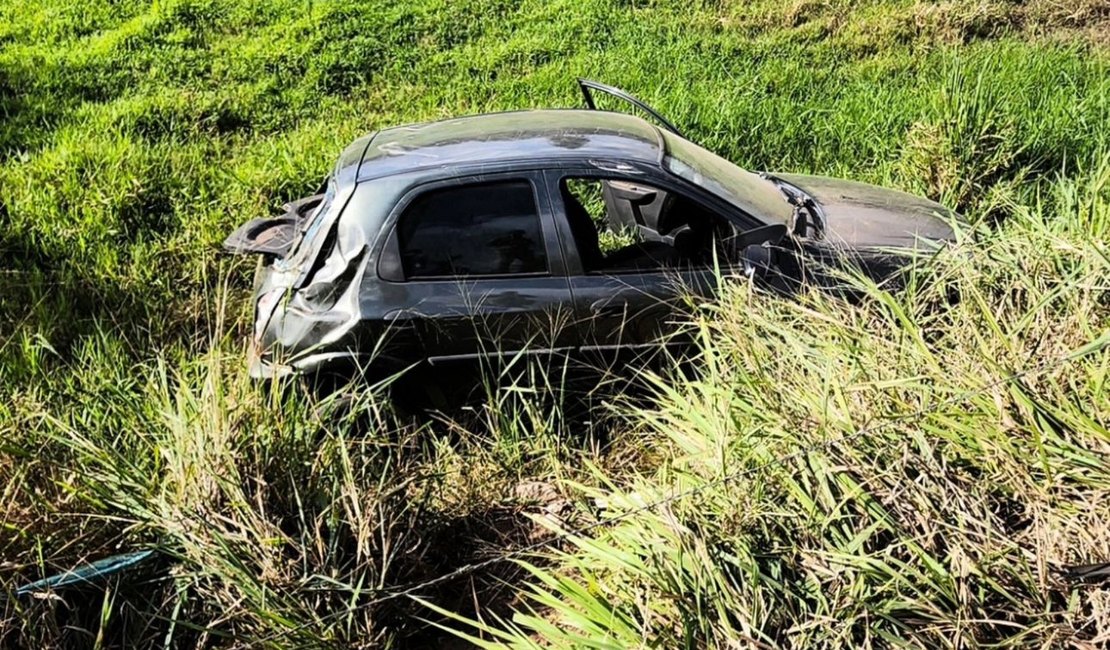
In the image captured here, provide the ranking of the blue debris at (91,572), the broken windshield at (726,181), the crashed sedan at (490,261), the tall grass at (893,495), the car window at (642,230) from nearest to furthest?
1. the tall grass at (893,495)
2. the blue debris at (91,572)
3. the crashed sedan at (490,261)
4. the car window at (642,230)
5. the broken windshield at (726,181)

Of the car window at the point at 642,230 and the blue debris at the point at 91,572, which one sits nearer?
the blue debris at the point at 91,572

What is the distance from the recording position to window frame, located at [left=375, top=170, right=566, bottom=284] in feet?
13.4

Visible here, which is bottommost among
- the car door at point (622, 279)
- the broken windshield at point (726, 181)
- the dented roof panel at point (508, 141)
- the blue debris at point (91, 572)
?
the blue debris at point (91, 572)

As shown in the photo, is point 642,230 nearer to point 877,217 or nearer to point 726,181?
point 726,181

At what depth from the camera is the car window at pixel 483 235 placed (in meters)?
4.14

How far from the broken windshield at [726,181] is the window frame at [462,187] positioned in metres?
0.67

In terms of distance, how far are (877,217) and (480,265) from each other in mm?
2153

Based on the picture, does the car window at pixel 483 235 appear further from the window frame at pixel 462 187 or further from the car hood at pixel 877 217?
the car hood at pixel 877 217

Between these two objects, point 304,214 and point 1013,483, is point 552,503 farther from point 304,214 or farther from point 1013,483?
point 304,214

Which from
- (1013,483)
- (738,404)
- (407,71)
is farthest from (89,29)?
(1013,483)

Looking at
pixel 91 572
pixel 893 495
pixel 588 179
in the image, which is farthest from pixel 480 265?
pixel 893 495

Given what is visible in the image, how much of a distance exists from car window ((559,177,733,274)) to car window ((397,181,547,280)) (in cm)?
20

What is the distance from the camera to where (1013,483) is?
2486 millimetres

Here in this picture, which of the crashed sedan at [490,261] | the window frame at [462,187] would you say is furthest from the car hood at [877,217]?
the window frame at [462,187]
